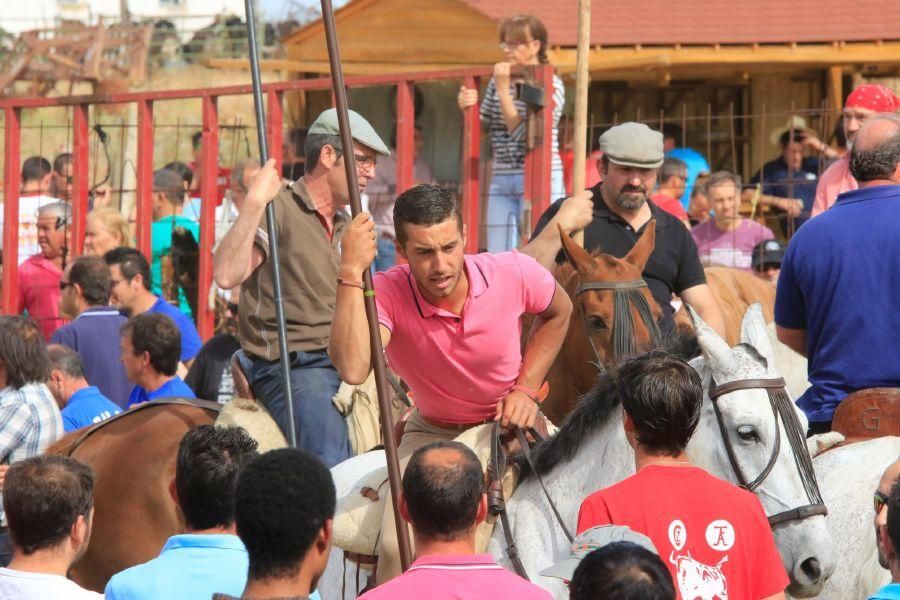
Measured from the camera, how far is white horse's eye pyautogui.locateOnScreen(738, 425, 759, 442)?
15.3 ft

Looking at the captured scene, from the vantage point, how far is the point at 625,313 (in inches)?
260

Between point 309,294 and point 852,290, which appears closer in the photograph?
point 852,290

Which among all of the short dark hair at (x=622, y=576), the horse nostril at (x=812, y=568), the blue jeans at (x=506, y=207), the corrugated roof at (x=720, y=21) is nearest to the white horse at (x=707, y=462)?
the horse nostril at (x=812, y=568)

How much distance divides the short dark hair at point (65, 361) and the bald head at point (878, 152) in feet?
14.6

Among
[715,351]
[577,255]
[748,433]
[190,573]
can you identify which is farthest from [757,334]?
[190,573]

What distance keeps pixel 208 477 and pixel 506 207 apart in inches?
223

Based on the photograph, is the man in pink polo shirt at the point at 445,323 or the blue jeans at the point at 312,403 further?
the blue jeans at the point at 312,403

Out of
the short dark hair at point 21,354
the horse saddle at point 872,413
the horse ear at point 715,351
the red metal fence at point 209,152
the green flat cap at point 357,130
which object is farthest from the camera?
the red metal fence at point 209,152

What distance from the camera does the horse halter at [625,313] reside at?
6.55 m

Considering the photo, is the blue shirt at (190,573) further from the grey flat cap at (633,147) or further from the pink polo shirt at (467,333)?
the grey flat cap at (633,147)

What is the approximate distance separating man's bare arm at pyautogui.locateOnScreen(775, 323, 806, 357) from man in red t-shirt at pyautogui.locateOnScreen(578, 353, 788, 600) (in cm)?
210

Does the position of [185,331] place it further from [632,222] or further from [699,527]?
[699,527]

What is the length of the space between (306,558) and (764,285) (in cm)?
586

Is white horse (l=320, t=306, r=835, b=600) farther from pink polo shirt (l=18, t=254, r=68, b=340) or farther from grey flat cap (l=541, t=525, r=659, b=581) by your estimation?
pink polo shirt (l=18, t=254, r=68, b=340)
